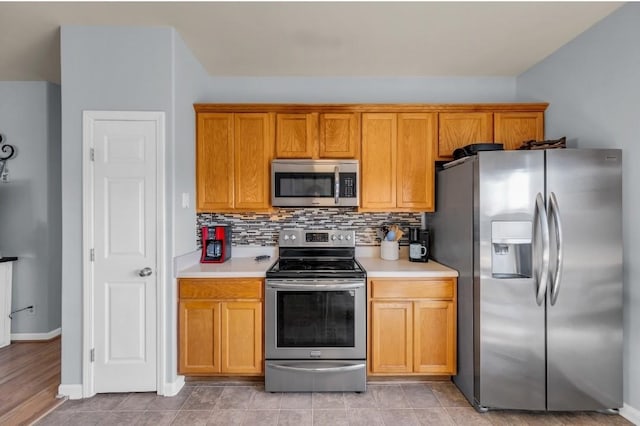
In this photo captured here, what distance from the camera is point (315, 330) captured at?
242 cm

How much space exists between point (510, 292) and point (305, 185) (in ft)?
5.74

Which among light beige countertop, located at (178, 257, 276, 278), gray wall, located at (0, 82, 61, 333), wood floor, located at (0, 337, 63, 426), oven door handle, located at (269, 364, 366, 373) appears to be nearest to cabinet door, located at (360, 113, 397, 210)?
light beige countertop, located at (178, 257, 276, 278)

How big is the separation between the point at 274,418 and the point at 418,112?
8.76 feet

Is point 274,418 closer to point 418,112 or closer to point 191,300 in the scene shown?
point 191,300

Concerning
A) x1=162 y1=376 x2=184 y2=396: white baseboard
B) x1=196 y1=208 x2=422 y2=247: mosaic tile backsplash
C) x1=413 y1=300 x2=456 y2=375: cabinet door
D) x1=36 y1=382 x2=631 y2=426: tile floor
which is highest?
x1=196 y1=208 x2=422 y2=247: mosaic tile backsplash

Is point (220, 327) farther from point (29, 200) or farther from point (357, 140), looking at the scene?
point (29, 200)

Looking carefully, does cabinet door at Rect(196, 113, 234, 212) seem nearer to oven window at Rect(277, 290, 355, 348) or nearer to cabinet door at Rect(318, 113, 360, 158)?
cabinet door at Rect(318, 113, 360, 158)

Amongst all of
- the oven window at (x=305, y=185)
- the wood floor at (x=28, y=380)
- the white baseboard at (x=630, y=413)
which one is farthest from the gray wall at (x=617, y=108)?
the wood floor at (x=28, y=380)

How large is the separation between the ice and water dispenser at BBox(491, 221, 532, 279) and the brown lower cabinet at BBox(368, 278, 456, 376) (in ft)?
1.29

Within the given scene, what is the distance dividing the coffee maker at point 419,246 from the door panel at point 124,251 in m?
2.16

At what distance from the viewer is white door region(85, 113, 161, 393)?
2.30 m

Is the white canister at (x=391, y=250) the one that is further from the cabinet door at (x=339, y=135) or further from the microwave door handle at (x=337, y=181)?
the cabinet door at (x=339, y=135)

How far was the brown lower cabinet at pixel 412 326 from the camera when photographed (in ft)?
8.09

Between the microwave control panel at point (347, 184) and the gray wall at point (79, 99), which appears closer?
the gray wall at point (79, 99)
